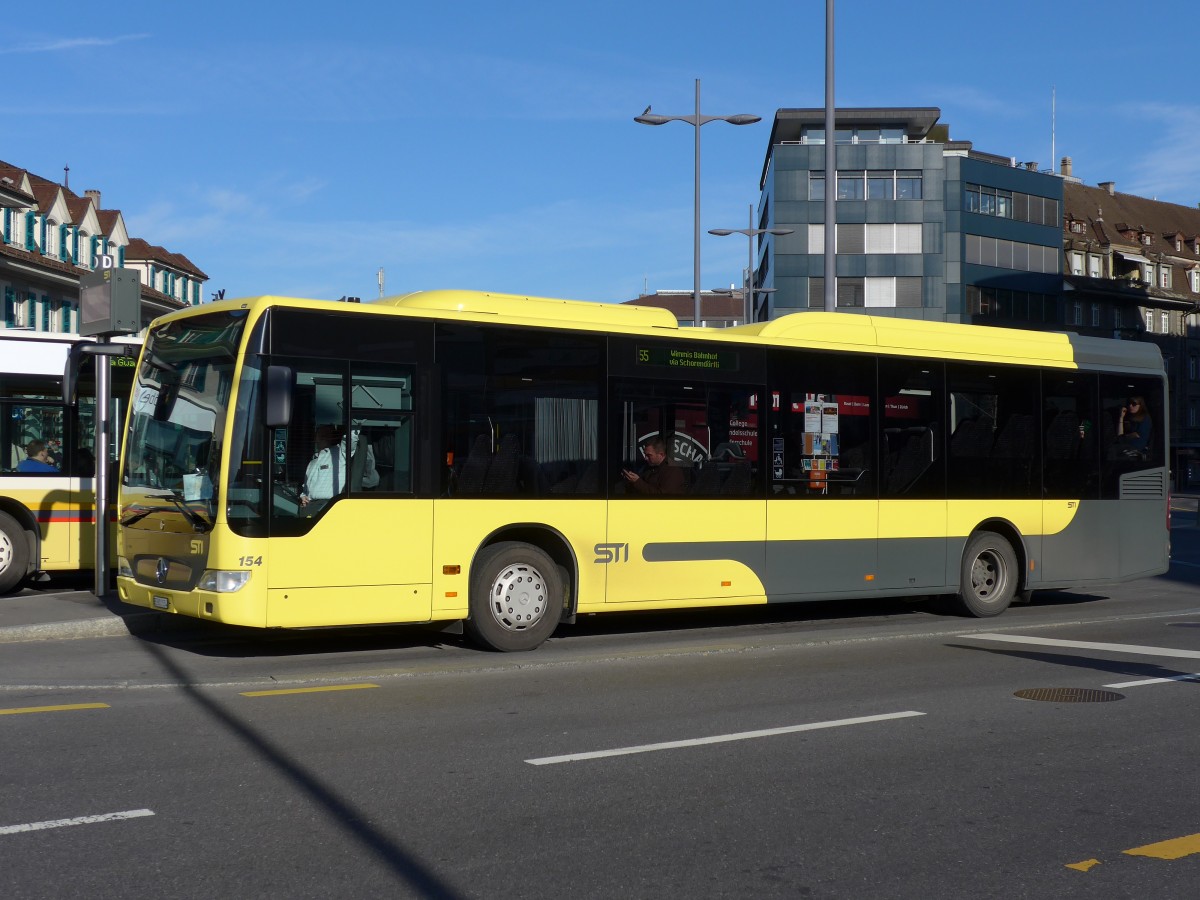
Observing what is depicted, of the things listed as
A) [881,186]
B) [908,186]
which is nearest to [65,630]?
[881,186]

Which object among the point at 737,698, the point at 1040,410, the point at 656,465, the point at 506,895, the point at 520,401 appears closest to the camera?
the point at 506,895

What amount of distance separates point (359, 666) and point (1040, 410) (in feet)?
30.1

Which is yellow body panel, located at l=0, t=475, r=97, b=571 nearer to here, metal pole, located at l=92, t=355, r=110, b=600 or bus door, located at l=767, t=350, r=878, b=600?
metal pole, located at l=92, t=355, r=110, b=600

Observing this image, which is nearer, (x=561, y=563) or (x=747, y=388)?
(x=561, y=563)

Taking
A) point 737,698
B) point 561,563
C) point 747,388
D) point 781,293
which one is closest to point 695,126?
point 747,388

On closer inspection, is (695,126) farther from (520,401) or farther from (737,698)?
(737,698)

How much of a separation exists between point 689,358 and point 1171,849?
841cm

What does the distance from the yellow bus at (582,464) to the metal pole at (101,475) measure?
217 cm

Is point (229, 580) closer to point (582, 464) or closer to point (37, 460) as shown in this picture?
point (582, 464)

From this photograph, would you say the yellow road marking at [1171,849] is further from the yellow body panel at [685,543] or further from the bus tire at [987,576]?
the bus tire at [987,576]

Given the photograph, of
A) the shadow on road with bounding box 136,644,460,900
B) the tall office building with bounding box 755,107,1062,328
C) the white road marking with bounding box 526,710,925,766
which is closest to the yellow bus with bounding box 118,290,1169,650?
the shadow on road with bounding box 136,644,460,900

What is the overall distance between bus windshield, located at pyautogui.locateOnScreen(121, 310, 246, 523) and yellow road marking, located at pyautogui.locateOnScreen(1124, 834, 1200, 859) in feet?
24.3

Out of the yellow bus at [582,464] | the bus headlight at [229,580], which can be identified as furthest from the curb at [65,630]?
the bus headlight at [229,580]

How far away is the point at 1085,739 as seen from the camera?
8.25 meters
